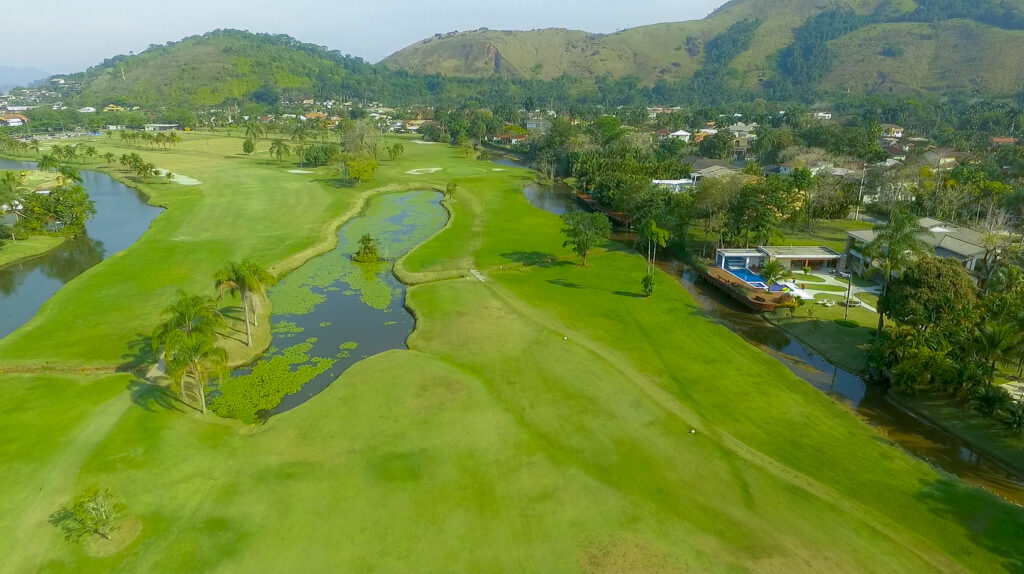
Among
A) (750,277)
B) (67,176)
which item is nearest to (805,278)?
(750,277)

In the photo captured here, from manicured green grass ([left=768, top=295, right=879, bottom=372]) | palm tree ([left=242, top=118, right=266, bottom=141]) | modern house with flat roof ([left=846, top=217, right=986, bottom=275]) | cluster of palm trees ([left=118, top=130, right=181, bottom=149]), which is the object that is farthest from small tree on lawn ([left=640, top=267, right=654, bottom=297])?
cluster of palm trees ([left=118, top=130, right=181, bottom=149])

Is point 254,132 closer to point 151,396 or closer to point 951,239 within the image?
point 151,396

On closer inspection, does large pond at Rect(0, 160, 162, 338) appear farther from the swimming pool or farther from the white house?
the white house

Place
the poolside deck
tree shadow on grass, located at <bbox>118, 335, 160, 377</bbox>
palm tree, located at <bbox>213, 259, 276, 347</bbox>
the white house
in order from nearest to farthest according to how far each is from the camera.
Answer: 1. tree shadow on grass, located at <bbox>118, 335, 160, 377</bbox>
2. palm tree, located at <bbox>213, 259, 276, 347</bbox>
3. the poolside deck
4. the white house

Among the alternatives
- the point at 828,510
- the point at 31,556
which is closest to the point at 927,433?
the point at 828,510

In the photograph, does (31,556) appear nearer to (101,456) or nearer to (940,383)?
(101,456)

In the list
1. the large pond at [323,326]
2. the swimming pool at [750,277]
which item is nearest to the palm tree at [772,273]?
the swimming pool at [750,277]
